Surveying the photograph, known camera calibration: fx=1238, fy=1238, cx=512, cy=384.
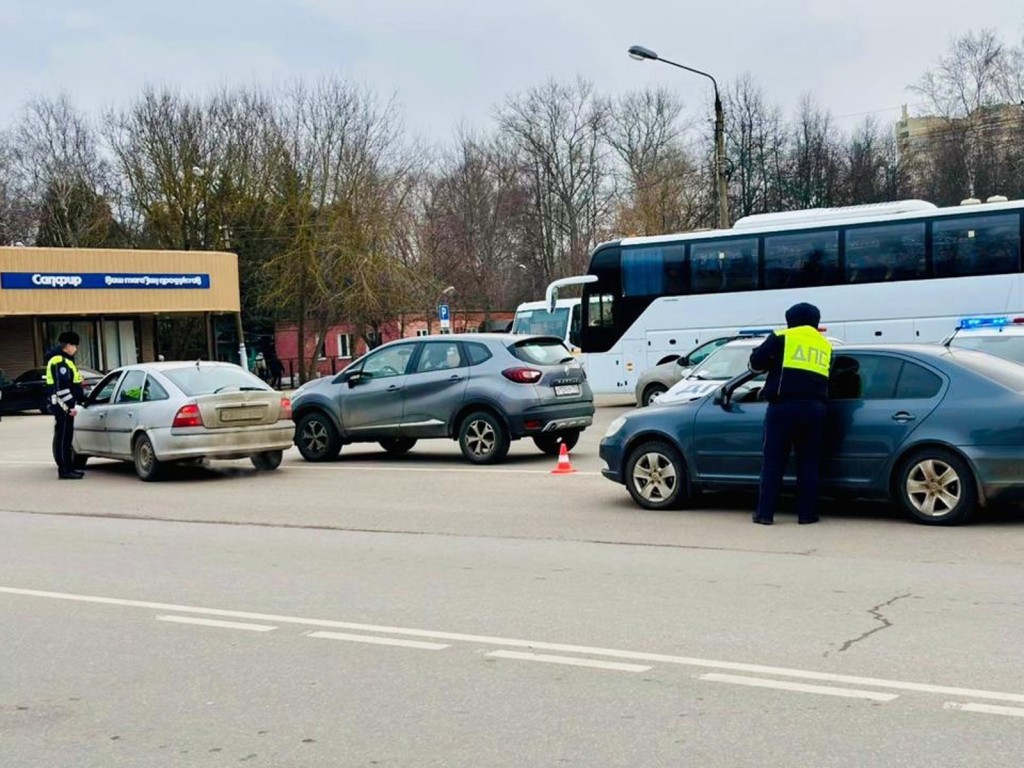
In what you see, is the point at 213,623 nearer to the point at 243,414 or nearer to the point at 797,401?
the point at 797,401

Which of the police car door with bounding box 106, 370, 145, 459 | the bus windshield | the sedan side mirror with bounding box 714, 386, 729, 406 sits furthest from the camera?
the bus windshield

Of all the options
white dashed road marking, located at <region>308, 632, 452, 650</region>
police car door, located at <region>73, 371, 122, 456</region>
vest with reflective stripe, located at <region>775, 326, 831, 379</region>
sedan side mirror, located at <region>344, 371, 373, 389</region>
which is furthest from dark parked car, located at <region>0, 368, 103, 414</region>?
white dashed road marking, located at <region>308, 632, 452, 650</region>

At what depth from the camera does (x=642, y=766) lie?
4598mm

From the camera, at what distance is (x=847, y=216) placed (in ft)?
80.5

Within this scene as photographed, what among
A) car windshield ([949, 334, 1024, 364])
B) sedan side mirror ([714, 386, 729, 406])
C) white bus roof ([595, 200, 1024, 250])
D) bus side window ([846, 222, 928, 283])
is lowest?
sedan side mirror ([714, 386, 729, 406])

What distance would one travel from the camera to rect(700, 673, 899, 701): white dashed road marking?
539 cm

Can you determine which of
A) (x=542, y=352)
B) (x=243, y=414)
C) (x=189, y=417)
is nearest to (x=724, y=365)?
(x=542, y=352)

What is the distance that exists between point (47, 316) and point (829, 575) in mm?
41302

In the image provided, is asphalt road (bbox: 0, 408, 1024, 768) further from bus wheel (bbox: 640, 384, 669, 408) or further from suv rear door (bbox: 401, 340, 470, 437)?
bus wheel (bbox: 640, 384, 669, 408)

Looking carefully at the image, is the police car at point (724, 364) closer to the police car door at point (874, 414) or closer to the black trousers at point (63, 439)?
the police car door at point (874, 414)

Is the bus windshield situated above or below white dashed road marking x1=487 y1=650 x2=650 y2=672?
above

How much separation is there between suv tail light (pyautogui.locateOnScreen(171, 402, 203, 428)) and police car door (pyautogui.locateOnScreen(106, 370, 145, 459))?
86 cm

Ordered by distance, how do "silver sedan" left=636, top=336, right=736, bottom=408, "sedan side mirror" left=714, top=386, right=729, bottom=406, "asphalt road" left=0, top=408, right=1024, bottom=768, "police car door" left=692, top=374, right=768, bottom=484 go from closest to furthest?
"asphalt road" left=0, top=408, right=1024, bottom=768 → "police car door" left=692, top=374, right=768, bottom=484 → "sedan side mirror" left=714, top=386, right=729, bottom=406 → "silver sedan" left=636, top=336, right=736, bottom=408

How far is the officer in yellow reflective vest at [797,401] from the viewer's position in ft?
33.5
